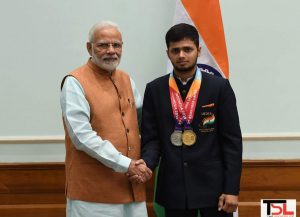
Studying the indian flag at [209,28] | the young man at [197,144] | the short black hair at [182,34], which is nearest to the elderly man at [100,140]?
the young man at [197,144]

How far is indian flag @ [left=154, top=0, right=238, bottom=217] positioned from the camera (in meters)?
2.68

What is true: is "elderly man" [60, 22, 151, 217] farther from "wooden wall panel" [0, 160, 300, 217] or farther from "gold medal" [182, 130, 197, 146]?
"wooden wall panel" [0, 160, 300, 217]

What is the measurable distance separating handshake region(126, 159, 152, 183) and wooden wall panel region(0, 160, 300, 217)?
878 mm

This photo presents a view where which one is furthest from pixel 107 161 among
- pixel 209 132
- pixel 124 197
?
pixel 209 132

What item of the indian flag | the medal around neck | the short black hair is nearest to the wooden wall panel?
the indian flag

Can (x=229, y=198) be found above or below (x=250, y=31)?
below

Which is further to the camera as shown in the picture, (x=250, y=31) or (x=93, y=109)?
(x=250, y=31)

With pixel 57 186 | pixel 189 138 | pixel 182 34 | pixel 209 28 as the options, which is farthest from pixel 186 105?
pixel 57 186

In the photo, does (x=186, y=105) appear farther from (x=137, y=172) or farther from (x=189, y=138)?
(x=137, y=172)

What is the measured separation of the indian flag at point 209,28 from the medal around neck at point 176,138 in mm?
744

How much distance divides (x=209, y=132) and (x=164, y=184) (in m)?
0.35

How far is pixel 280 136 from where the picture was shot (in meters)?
2.90

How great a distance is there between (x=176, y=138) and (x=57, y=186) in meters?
1.22

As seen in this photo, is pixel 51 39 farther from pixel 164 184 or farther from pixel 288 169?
pixel 288 169
